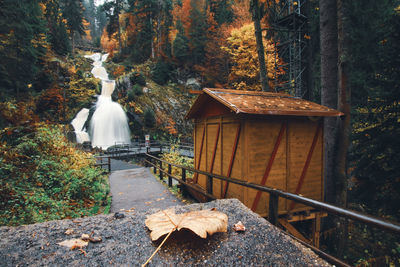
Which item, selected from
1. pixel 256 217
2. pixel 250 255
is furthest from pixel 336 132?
pixel 250 255

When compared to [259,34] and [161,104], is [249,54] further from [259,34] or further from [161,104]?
[161,104]

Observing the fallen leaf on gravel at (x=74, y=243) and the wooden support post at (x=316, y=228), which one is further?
the wooden support post at (x=316, y=228)

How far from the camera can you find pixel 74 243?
1.88 meters

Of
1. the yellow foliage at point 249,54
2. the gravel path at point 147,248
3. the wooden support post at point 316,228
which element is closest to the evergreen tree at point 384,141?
the wooden support post at point 316,228

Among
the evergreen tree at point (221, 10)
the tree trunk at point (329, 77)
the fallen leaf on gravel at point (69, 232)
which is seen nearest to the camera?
the fallen leaf on gravel at point (69, 232)

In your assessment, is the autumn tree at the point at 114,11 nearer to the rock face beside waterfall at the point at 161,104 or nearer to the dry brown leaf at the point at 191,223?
the rock face beside waterfall at the point at 161,104

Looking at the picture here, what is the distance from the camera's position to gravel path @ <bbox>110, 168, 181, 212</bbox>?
682 cm

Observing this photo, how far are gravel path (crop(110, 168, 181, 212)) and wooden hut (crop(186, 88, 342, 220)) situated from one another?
2.34 meters

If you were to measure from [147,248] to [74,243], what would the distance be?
27.7 inches

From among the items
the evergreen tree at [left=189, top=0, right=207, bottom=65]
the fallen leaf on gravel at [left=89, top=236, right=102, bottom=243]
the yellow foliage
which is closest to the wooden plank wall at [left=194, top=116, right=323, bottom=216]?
the fallen leaf on gravel at [left=89, top=236, right=102, bottom=243]

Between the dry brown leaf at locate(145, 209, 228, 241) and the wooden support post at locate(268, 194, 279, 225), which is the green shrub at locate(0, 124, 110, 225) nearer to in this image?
the dry brown leaf at locate(145, 209, 228, 241)

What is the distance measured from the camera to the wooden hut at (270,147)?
4988mm

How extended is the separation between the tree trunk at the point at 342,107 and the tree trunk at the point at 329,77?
0.19 m

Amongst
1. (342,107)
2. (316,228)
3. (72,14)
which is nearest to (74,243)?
(316,228)
